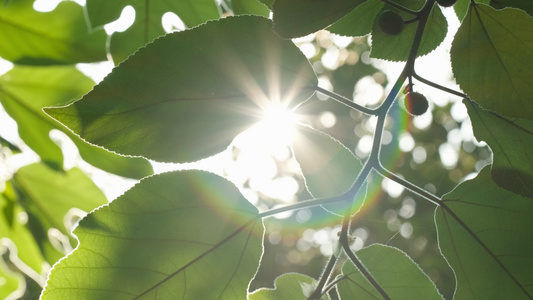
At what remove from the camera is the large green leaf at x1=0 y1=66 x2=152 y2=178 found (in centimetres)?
122

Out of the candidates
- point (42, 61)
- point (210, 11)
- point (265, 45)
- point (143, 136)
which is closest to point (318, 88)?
point (265, 45)

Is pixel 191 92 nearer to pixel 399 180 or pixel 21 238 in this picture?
pixel 399 180

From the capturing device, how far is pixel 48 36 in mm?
1215

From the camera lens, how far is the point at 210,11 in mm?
1121

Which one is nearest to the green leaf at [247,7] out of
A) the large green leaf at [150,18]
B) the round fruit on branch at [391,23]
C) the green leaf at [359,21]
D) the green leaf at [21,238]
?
the large green leaf at [150,18]

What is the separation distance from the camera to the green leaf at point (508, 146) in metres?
0.68

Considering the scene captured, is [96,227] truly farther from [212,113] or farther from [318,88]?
[318,88]

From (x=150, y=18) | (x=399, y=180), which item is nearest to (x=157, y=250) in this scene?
(x=399, y=180)

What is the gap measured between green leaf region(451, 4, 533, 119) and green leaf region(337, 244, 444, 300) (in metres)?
0.24

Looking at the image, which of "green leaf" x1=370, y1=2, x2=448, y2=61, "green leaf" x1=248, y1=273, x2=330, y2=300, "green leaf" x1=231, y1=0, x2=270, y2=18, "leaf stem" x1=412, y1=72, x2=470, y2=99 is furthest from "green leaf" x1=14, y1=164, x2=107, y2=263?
"leaf stem" x1=412, y1=72, x2=470, y2=99

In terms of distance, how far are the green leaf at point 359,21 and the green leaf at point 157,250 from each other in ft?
0.99

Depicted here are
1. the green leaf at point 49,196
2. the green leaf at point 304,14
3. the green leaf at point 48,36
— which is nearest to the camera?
the green leaf at point 304,14

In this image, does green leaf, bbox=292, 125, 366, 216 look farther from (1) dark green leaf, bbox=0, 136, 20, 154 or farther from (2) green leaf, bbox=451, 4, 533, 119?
(1) dark green leaf, bbox=0, 136, 20, 154

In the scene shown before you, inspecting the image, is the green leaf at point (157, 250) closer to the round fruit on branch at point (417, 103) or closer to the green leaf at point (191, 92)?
the green leaf at point (191, 92)
